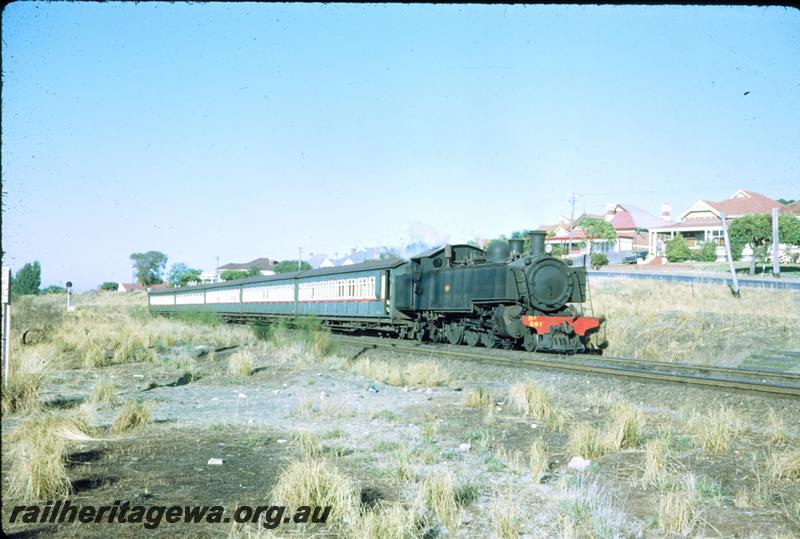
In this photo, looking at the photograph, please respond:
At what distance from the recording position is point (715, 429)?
7645mm

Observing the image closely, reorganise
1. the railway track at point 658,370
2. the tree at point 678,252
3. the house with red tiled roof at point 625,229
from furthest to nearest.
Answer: the house with red tiled roof at point 625,229, the tree at point 678,252, the railway track at point 658,370

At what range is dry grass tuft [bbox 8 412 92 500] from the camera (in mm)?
5621

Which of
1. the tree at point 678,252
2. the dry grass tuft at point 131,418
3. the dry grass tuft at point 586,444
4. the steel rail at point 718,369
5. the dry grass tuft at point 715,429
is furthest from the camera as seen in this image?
the tree at point 678,252

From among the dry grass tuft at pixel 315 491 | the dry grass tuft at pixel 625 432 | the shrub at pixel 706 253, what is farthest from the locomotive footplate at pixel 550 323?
the shrub at pixel 706 253

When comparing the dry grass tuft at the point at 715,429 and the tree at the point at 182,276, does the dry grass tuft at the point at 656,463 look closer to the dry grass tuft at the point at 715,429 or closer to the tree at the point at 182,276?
the dry grass tuft at the point at 715,429

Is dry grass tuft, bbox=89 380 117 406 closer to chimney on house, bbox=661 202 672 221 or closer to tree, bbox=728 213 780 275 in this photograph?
tree, bbox=728 213 780 275

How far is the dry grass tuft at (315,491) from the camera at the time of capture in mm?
5305

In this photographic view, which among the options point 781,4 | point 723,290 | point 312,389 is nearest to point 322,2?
point 781,4

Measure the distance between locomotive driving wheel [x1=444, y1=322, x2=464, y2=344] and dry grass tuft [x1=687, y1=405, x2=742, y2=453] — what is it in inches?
478

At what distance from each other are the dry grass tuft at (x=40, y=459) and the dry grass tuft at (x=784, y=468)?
643cm

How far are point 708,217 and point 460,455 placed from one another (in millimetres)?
77317

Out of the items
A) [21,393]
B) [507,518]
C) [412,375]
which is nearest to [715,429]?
[507,518]

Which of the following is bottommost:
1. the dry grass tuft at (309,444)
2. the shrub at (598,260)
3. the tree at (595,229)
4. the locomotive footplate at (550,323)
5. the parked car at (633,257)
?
the dry grass tuft at (309,444)

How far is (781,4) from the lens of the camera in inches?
215
